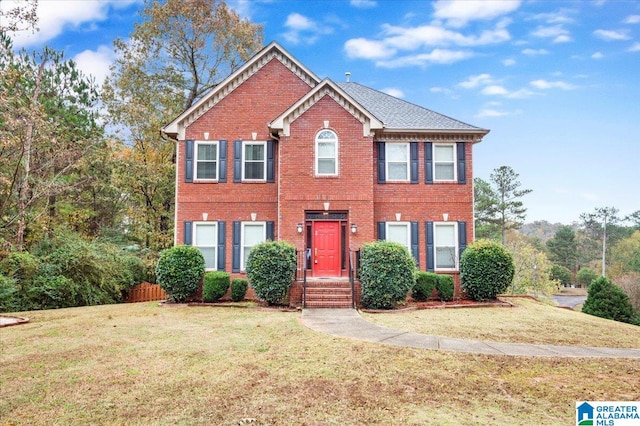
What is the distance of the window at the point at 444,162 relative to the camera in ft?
54.3

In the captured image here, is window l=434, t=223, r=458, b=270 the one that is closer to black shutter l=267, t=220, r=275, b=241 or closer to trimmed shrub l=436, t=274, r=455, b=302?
trimmed shrub l=436, t=274, r=455, b=302

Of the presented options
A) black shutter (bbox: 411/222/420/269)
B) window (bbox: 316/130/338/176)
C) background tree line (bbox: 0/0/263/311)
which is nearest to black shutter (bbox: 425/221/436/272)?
black shutter (bbox: 411/222/420/269)

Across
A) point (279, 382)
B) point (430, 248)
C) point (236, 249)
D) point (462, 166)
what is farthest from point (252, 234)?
point (279, 382)

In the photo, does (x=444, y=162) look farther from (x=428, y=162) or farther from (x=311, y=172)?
(x=311, y=172)

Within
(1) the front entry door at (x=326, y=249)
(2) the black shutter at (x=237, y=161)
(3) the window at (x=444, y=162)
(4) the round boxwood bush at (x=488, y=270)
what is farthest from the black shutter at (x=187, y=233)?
(4) the round boxwood bush at (x=488, y=270)

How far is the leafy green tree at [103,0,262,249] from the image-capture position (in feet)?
76.7

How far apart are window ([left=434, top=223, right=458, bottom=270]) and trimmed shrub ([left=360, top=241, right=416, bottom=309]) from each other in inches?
128

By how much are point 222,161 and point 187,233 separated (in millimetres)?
3048

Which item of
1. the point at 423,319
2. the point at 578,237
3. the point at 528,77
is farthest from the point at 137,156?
the point at 578,237

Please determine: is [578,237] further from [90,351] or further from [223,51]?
[90,351]

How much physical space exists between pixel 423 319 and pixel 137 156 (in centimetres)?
1896

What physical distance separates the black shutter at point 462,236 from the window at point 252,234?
7.41m

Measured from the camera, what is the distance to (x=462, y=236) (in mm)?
16234

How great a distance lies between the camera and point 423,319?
1134 centimetres
